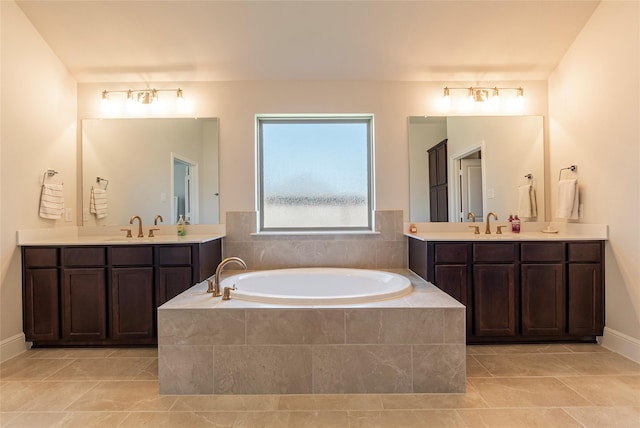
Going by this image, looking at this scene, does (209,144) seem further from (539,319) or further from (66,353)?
(539,319)

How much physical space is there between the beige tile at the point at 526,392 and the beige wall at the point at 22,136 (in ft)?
11.0

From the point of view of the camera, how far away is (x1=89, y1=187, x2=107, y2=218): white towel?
3264 millimetres

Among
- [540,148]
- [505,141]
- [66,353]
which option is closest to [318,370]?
[66,353]

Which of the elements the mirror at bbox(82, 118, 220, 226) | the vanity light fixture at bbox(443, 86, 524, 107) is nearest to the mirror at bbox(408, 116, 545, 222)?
the vanity light fixture at bbox(443, 86, 524, 107)

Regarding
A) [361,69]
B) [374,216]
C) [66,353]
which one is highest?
[361,69]

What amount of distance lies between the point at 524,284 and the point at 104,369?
3.18 metres

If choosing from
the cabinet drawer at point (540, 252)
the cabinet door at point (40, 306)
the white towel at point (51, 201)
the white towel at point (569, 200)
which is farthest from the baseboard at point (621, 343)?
the white towel at point (51, 201)

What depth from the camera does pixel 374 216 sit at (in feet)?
10.8

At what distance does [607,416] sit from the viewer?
5.68 ft

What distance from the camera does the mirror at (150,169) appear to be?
129 inches

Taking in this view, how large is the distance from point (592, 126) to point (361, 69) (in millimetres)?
1997

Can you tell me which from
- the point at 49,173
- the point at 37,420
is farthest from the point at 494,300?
the point at 49,173

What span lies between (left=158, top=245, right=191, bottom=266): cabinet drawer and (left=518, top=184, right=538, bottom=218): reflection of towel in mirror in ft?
10.1

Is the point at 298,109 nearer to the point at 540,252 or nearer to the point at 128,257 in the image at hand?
the point at 128,257
